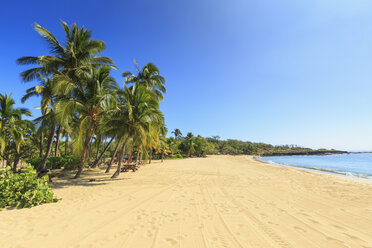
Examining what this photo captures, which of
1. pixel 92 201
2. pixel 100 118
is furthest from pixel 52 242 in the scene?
pixel 100 118

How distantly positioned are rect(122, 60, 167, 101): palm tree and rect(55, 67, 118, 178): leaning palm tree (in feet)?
24.9

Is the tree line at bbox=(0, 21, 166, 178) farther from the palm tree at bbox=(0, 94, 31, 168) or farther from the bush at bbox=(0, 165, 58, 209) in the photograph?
the bush at bbox=(0, 165, 58, 209)

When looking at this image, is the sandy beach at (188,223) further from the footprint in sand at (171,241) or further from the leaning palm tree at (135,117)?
the leaning palm tree at (135,117)

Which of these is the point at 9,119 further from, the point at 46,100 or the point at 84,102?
the point at 84,102

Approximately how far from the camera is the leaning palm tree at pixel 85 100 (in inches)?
374

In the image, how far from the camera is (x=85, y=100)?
10.8 m

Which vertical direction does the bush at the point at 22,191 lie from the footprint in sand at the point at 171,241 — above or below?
above

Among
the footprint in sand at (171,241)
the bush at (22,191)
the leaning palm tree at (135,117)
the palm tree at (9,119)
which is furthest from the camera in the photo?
the palm tree at (9,119)

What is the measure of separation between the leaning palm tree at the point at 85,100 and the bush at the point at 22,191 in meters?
4.60

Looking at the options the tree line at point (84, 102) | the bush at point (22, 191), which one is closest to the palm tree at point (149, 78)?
the tree line at point (84, 102)

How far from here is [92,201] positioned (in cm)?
581

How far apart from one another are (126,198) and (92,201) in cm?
120

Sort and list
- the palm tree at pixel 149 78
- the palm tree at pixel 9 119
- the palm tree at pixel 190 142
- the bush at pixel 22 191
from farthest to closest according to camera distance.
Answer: the palm tree at pixel 190 142 < the palm tree at pixel 149 78 < the palm tree at pixel 9 119 < the bush at pixel 22 191

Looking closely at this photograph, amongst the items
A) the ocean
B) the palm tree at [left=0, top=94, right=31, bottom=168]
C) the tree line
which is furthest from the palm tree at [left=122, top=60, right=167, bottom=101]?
the ocean
